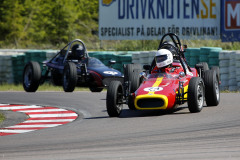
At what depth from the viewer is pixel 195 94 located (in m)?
10.8

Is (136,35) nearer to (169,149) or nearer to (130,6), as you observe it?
(130,6)

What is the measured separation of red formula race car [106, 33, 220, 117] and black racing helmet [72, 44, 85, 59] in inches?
201

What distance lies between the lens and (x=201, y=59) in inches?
683

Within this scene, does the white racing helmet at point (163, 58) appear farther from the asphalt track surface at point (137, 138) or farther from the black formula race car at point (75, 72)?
the black formula race car at point (75, 72)

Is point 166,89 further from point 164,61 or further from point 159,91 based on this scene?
point 164,61

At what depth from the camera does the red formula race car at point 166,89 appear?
10.8 meters

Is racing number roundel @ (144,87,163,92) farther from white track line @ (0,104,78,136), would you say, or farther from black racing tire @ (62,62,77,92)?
black racing tire @ (62,62,77,92)

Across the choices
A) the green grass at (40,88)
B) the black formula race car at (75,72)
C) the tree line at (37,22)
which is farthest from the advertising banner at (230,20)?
the tree line at (37,22)

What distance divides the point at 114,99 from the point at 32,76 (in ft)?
22.7

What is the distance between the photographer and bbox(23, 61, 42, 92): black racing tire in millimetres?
17312

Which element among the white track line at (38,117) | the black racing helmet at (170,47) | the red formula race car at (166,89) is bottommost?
the white track line at (38,117)

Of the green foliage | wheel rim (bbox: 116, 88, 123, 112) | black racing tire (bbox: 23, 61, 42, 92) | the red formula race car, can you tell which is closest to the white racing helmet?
the red formula race car

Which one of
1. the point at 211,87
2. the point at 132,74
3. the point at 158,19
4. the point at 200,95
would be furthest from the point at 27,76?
the point at 158,19

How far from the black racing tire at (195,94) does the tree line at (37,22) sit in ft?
122
